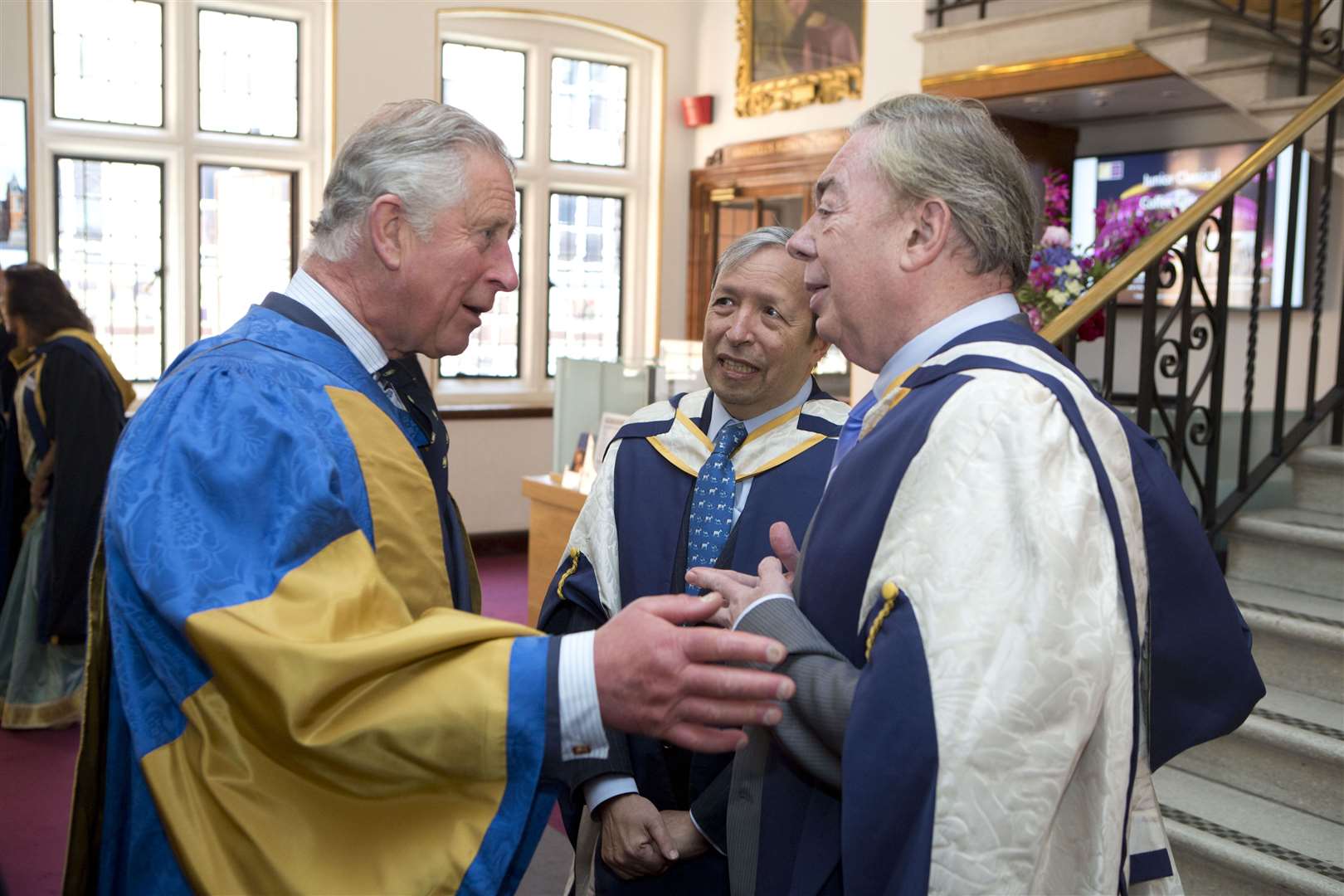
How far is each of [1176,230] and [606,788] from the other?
256cm

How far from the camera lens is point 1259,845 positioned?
2.91 metres

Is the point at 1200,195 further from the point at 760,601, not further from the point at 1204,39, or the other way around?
the point at 760,601

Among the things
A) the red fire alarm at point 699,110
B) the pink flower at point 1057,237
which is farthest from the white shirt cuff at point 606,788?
the red fire alarm at point 699,110

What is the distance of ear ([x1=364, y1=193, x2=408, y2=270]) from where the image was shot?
1623 mm

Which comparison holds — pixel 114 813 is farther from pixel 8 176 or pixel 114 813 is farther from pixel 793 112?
pixel 793 112

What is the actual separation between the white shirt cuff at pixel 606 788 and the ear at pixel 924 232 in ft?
3.16

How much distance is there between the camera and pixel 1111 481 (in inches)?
51.5

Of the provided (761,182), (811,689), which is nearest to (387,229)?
(811,689)

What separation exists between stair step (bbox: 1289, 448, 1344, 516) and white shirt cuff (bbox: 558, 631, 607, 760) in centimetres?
363

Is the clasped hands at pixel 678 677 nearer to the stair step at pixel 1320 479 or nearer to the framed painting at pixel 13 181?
the stair step at pixel 1320 479

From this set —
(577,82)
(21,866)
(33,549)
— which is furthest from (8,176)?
(21,866)

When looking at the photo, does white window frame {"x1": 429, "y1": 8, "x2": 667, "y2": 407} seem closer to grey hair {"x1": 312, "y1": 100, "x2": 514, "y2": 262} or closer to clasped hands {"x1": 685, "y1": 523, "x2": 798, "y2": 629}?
grey hair {"x1": 312, "y1": 100, "x2": 514, "y2": 262}

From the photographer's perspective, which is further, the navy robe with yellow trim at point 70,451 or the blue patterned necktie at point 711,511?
the navy robe with yellow trim at point 70,451

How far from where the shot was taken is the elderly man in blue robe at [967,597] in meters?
1.21
